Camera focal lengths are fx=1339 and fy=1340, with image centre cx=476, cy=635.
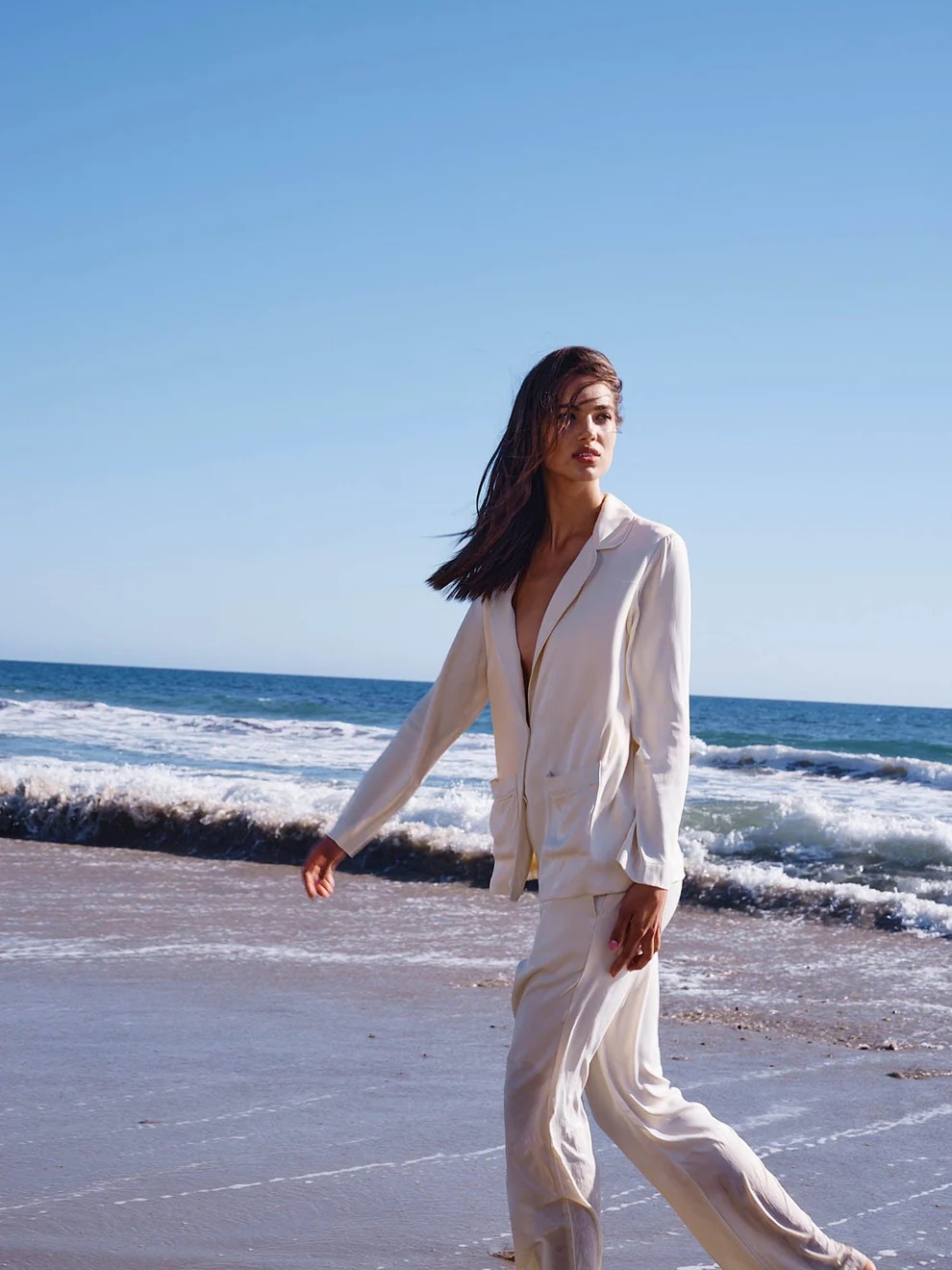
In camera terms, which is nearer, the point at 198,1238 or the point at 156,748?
the point at 198,1238

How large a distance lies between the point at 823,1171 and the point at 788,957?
343 cm

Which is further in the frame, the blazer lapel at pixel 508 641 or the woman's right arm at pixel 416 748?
the woman's right arm at pixel 416 748

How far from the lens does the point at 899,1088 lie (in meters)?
4.68

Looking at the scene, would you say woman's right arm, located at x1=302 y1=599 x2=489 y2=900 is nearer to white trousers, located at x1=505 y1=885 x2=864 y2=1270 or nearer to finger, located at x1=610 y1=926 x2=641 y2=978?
white trousers, located at x1=505 y1=885 x2=864 y2=1270

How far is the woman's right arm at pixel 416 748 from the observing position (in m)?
2.71

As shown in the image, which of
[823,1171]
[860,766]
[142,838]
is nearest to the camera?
[823,1171]

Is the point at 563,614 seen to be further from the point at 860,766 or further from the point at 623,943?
the point at 860,766

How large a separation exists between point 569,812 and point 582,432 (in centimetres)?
74

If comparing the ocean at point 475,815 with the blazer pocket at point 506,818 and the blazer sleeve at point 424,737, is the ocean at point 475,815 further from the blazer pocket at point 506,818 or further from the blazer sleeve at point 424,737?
the blazer pocket at point 506,818

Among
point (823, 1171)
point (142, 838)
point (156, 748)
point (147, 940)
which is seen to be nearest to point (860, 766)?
point (156, 748)

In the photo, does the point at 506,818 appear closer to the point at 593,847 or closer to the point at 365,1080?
the point at 593,847

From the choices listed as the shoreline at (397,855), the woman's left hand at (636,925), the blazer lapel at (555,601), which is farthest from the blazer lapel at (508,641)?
the shoreline at (397,855)

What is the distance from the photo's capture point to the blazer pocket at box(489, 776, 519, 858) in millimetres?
2510

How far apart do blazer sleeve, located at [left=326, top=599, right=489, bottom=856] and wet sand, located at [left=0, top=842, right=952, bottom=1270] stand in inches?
43.0
